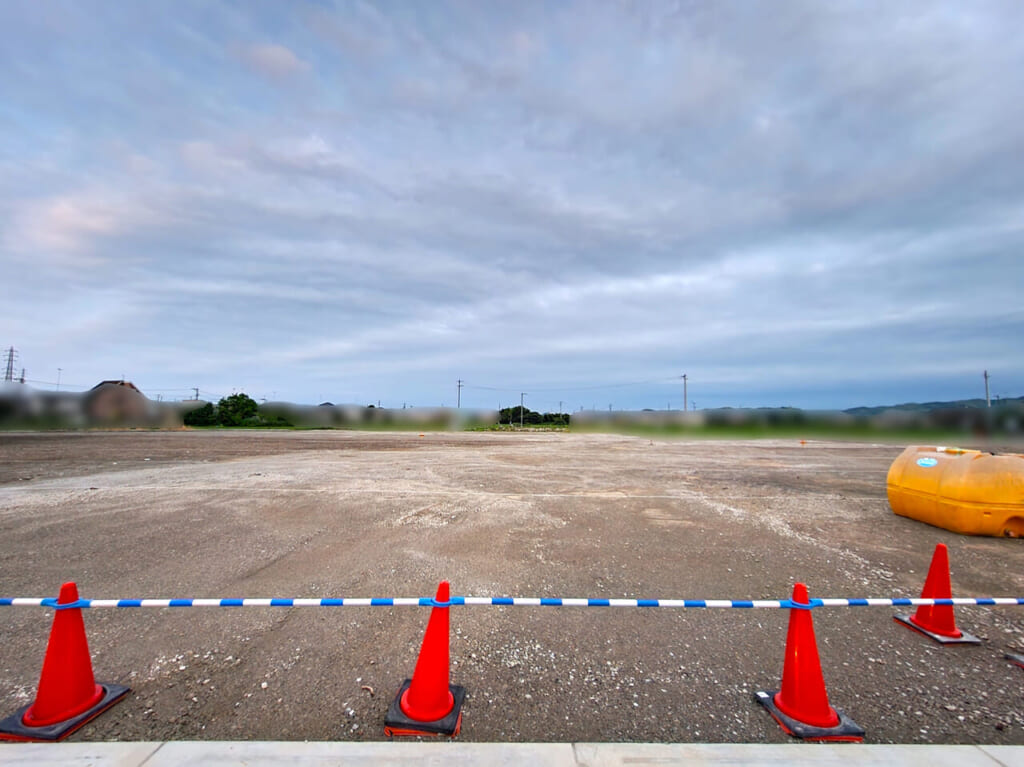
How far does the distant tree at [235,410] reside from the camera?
74.1 metres

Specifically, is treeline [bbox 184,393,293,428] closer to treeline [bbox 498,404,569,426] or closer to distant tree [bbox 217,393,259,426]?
distant tree [bbox 217,393,259,426]

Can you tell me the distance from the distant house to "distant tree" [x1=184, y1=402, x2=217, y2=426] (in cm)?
518

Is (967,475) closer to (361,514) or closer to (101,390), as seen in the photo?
(361,514)

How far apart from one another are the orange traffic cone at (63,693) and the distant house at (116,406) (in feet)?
271

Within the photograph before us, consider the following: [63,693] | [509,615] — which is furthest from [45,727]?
[509,615]

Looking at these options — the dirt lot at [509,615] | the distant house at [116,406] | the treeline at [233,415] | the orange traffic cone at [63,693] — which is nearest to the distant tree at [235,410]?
the treeline at [233,415]

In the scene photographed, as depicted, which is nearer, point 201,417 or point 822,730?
point 822,730

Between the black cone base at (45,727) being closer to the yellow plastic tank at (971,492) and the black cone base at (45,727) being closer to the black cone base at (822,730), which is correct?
the black cone base at (822,730)

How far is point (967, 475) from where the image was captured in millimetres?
7555

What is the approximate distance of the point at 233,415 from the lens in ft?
245

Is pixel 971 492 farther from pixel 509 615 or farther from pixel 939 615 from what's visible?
pixel 509 615

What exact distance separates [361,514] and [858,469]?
17583 mm

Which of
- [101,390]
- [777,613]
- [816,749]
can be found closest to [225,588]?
[816,749]

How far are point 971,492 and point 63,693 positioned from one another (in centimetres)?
1104
